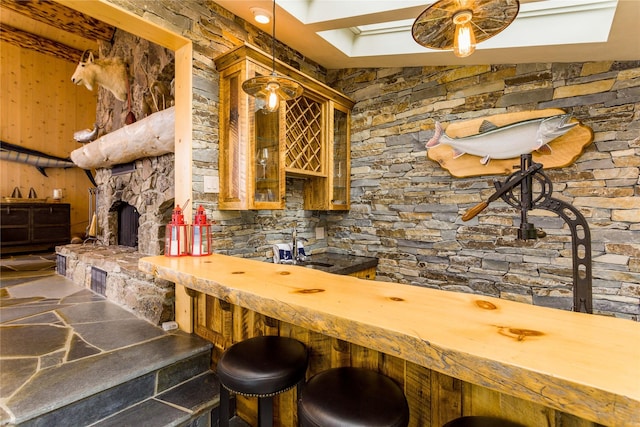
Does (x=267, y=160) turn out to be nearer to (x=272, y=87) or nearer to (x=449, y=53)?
(x=272, y=87)

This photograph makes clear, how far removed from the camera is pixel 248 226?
2.41 m

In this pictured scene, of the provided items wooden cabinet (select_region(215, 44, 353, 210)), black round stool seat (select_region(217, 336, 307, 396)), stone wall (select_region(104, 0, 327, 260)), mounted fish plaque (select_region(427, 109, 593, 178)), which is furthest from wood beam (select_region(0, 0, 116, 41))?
black round stool seat (select_region(217, 336, 307, 396))

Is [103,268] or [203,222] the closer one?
[203,222]

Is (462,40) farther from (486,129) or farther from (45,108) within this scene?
(45,108)

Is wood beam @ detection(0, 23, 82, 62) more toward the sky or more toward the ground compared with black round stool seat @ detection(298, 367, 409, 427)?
more toward the sky

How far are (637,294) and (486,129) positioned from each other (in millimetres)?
1414

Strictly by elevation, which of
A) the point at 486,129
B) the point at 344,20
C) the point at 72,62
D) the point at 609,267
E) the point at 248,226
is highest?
the point at 72,62

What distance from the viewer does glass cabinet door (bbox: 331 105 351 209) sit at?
2968 millimetres

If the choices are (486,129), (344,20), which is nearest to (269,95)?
(344,20)

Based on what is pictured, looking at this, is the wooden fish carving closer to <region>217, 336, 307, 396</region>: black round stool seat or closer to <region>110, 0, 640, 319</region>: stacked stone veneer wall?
<region>110, 0, 640, 319</region>: stacked stone veneer wall

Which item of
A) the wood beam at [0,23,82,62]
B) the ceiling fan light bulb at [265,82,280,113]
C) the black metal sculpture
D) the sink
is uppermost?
the wood beam at [0,23,82,62]

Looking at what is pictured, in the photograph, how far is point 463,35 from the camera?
46.4 inches

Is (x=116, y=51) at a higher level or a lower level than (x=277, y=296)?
higher

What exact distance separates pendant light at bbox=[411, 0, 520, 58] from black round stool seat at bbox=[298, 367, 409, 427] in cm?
134
